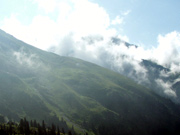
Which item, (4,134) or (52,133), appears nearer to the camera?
(4,134)

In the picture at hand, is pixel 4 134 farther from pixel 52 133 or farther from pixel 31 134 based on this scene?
pixel 52 133

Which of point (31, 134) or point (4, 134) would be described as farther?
point (31, 134)

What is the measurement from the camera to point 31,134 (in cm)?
14562

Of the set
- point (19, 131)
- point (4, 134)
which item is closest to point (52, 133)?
point (19, 131)

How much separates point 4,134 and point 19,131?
16793 mm

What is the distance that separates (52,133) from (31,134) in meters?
16.4

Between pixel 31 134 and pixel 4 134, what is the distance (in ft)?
65.2

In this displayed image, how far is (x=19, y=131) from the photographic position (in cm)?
15012

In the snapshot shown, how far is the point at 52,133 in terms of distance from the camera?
152 m

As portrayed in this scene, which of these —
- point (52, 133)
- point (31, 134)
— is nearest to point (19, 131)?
point (31, 134)

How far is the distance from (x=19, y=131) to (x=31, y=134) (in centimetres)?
1196

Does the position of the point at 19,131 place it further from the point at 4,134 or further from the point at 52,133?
the point at 52,133
